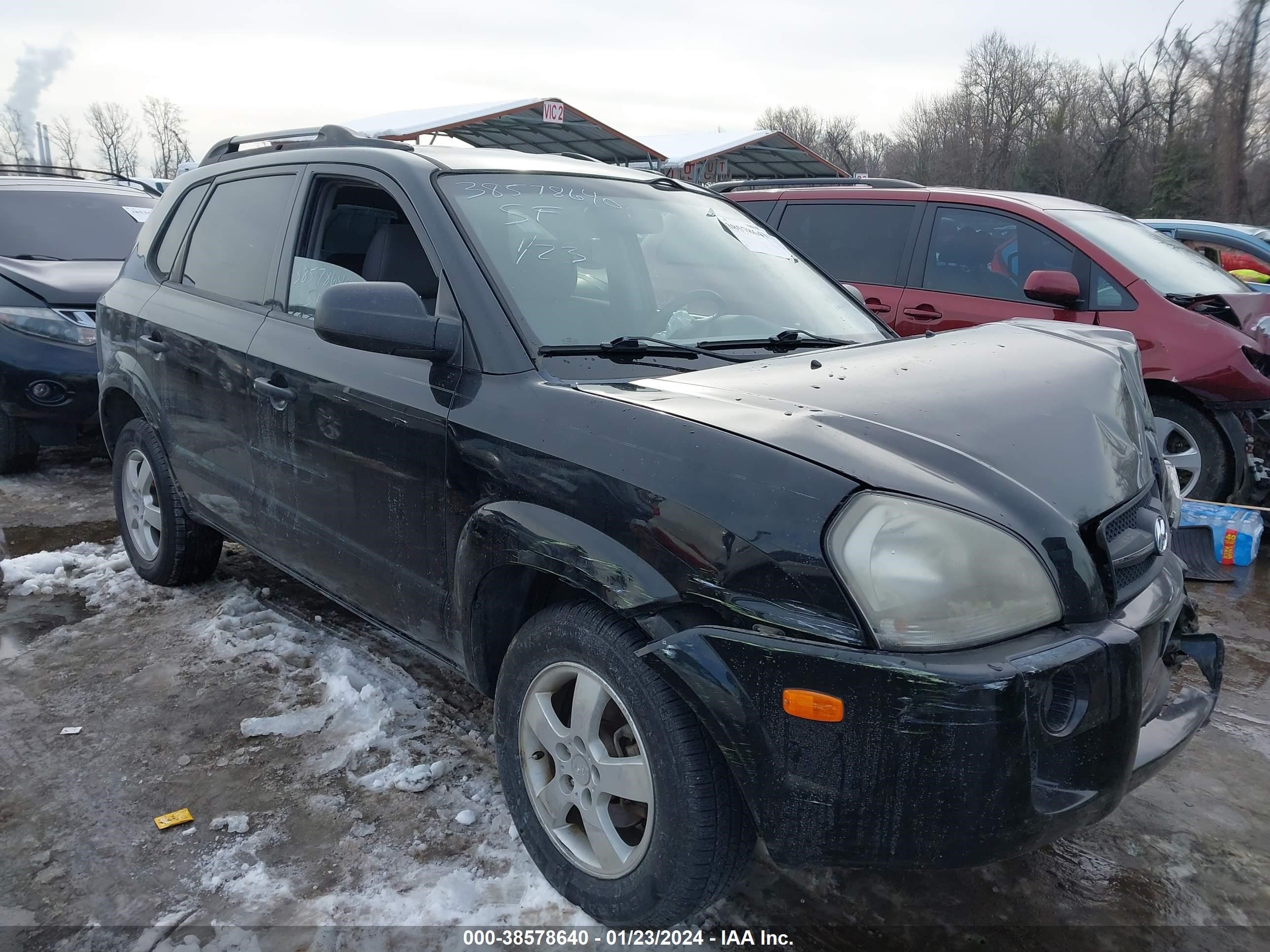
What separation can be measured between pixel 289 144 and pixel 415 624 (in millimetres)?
2083

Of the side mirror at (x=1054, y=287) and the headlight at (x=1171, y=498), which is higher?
the side mirror at (x=1054, y=287)

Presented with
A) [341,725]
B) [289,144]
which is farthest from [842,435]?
[289,144]

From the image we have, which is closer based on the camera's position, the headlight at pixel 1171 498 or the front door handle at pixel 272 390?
the headlight at pixel 1171 498

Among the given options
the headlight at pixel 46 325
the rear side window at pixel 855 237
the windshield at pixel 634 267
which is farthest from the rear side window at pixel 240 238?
the rear side window at pixel 855 237

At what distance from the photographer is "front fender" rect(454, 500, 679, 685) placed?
1886mm

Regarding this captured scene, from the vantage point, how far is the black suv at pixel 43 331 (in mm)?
5816

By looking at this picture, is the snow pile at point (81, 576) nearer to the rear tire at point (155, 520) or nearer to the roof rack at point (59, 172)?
the rear tire at point (155, 520)

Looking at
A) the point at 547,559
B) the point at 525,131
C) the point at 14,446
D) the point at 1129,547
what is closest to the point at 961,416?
the point at 1129,547

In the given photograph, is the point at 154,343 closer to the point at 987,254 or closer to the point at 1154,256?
the point at 987,254

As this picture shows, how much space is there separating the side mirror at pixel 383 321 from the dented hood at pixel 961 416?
430 mm

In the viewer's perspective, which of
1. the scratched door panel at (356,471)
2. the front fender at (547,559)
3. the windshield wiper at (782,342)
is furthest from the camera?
the windshield wiper at (782,342)

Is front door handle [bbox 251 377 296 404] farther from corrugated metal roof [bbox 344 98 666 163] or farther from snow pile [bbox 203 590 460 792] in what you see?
corrugated metal roof [bbox 344 98 666 163]

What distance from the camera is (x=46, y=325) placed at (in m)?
5.91

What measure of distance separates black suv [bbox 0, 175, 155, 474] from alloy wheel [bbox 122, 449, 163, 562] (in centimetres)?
180
